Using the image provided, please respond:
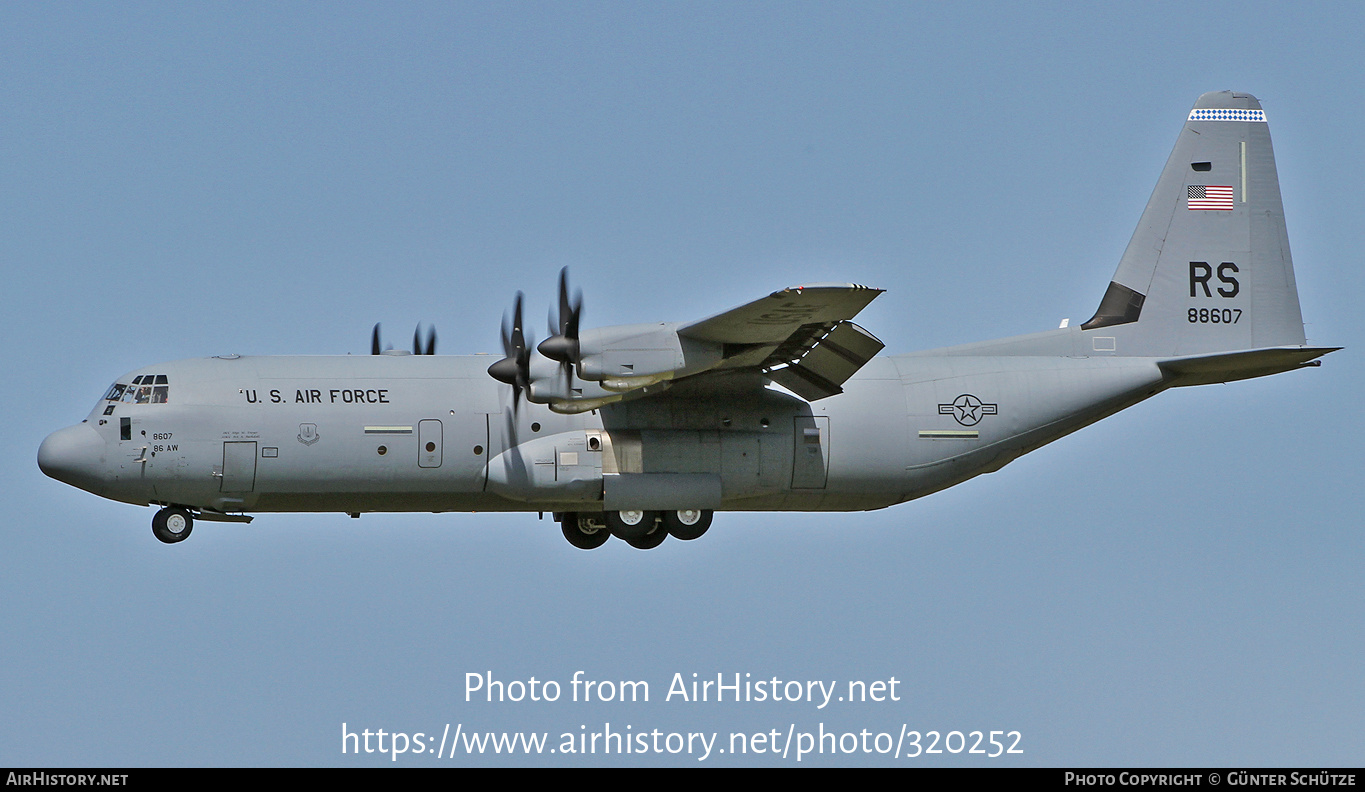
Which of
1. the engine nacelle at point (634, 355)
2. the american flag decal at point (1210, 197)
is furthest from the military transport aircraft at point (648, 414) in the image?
the american flag decal at point (1210, 197)

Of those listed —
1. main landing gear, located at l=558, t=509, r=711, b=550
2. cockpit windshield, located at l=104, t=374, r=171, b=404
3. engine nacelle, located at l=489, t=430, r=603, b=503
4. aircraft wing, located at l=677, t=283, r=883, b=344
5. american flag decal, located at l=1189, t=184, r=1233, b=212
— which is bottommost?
main landing gear, located at l=558, t=509, r=711, b=550

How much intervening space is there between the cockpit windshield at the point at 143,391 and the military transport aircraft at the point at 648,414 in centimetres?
4

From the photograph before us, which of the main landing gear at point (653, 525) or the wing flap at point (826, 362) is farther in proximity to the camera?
the main landing gear at point (653, 525)

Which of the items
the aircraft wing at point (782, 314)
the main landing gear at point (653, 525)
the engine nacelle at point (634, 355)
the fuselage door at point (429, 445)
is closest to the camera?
the aircraft wing at point (782, 314)

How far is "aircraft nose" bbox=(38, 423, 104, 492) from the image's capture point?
2095 cm

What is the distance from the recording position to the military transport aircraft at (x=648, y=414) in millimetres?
20734

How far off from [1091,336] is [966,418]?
2.61 m

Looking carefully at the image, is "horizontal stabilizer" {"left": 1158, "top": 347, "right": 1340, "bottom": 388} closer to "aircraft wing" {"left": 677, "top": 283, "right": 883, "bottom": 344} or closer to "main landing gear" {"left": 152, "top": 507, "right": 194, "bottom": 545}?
"aircraft wing" {"left": 677, "top": 283, "right": 883, "bottom": 344}

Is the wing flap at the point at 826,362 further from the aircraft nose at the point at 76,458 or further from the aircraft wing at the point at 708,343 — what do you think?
the aircraft nose at the point at 76,458

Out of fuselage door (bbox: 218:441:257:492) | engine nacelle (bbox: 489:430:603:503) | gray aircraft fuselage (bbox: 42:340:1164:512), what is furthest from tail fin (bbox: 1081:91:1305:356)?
fuselage door (bbox: 218:441:257:492)

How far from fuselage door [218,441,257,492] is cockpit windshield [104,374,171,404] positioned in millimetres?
1098

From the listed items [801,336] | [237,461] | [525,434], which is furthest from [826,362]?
[237,461]

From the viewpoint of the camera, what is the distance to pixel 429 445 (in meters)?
21.4

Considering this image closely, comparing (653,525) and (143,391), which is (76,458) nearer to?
(143,391)
